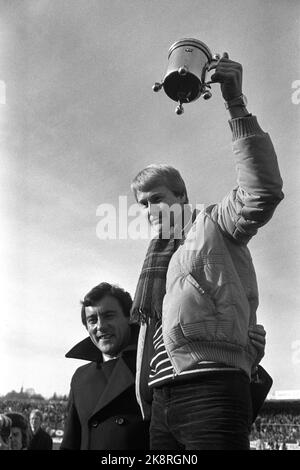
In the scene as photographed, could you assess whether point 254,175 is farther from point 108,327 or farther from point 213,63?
point 108,327

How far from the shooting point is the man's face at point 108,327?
1.80m

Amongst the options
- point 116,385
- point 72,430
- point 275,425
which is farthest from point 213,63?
point 275,425

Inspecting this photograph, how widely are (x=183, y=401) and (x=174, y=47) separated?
900mm

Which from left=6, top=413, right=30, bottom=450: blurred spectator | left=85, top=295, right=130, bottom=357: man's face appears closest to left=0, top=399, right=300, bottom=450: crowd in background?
left=6, top=413, right=30, bottom=450: blurred spectator

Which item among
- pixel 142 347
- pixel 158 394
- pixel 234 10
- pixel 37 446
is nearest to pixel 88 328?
pixel 142 347

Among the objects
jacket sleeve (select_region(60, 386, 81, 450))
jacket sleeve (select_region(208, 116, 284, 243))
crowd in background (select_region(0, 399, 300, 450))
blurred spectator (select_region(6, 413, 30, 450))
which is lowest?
jacket sleeve (select_region(60, 386, 81, 450))

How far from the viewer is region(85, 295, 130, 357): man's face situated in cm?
180

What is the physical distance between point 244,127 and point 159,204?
0.31 meters

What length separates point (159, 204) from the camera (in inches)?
52.9

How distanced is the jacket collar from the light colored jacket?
0.69m

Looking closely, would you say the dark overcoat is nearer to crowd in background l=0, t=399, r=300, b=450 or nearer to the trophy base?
the trophy base

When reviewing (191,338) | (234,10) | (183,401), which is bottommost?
(183,401)
